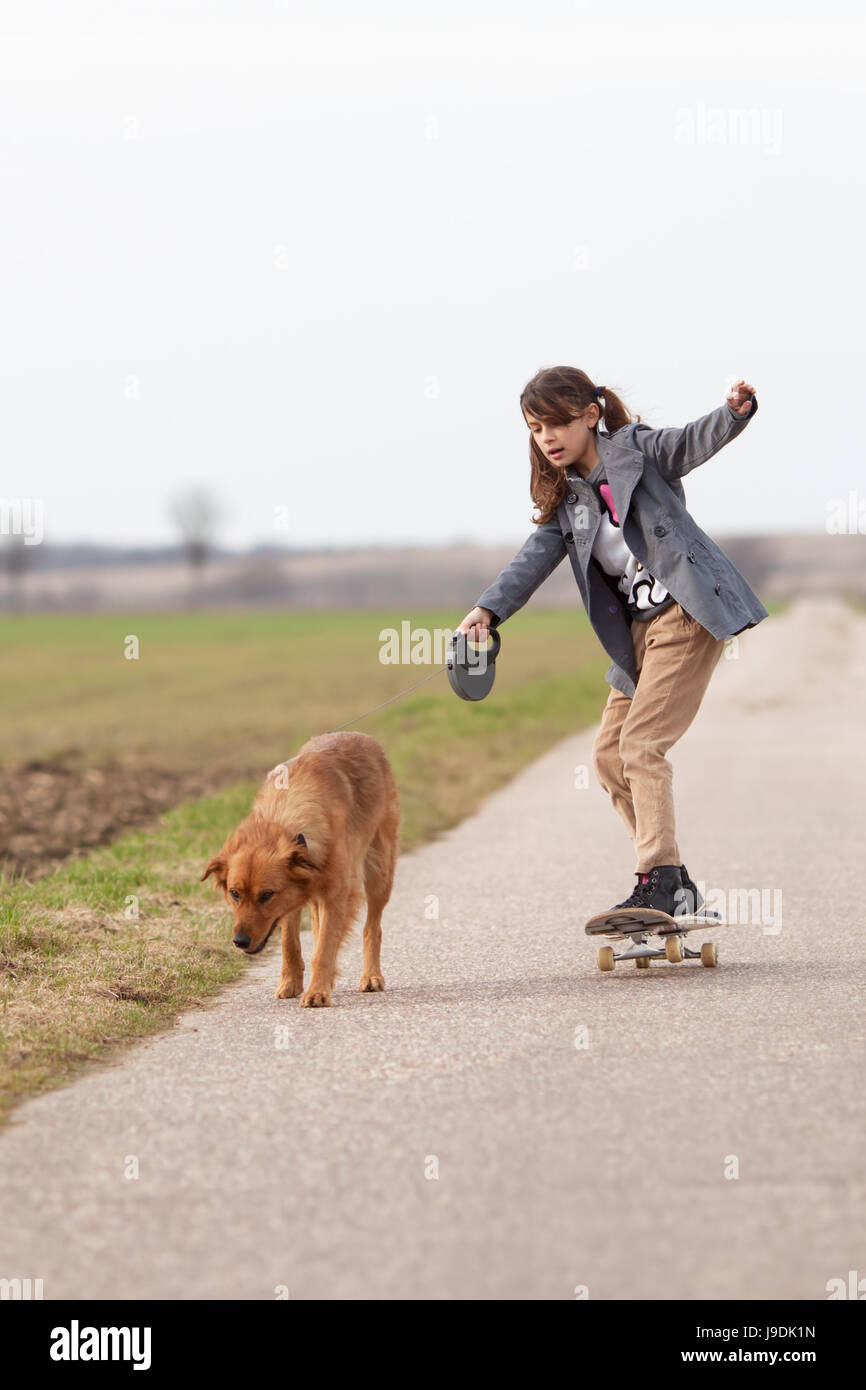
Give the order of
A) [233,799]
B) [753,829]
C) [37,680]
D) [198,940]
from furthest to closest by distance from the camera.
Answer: [37,680]
[233,799]
[753,829]
[198,940]

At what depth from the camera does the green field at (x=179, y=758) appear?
6082mm

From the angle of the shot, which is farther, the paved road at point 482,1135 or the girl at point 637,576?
the girl at point 637,576

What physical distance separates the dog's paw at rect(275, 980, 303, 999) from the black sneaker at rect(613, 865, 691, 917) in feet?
4.25

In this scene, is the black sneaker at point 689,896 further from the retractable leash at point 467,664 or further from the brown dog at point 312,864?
the brown dog at point 312,864

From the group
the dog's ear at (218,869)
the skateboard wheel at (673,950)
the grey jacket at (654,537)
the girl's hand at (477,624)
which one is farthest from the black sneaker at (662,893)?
the dog's ear at (218,869)

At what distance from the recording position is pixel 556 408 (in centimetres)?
666

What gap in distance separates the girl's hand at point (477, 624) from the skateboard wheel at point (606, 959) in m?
1.37

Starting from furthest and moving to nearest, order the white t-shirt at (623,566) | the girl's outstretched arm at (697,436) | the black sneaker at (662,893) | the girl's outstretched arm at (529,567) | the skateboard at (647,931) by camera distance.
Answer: the girl's outstretched arm at (529,567)
the white t-shirt at (623,566)
the black sneaker at (662,893)
the skateboard at (647,931)
the girl's outstretched arm at (697,436)

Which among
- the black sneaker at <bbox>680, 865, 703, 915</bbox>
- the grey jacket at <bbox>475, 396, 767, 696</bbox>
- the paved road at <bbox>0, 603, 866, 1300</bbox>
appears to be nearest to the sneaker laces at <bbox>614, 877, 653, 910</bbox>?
the black sneaker at <bbox>680, 865, 703, 915</bbox>

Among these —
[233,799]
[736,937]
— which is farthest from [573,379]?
[233,799]

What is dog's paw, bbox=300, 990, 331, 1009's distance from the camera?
6.14 metres

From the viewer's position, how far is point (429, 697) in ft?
83.5
